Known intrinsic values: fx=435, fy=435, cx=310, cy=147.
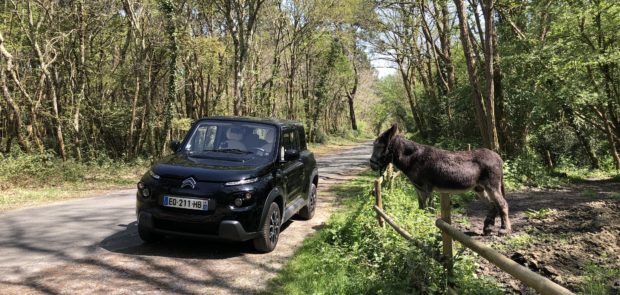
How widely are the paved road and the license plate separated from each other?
765 mm

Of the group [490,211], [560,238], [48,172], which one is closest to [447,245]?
[490,211]

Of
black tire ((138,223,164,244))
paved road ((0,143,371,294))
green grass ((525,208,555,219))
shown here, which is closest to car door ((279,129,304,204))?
paved road ((0,143,371,294))

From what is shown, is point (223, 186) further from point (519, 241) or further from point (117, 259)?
point (519, 241)

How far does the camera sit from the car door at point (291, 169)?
7.50m

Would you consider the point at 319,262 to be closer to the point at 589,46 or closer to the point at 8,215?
the point at 8,215

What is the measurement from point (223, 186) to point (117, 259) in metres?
1.79

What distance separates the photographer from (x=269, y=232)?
666 centimetres

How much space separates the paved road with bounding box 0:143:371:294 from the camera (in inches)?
202

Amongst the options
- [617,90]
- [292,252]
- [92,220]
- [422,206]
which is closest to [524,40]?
[617,90]

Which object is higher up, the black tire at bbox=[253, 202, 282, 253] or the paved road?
the black tire at bbox=[253, 202, 282, 253]

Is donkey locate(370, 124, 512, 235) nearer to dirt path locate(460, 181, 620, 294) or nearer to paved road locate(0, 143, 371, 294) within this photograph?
dirt path locate(460, 181, 620, 294)

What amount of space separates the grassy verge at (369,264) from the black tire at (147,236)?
214 cm

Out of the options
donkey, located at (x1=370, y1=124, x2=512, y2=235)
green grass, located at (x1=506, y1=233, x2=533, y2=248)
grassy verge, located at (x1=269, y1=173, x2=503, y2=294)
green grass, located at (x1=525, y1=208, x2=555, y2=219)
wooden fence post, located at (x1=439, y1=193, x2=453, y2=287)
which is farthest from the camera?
green grass, located at (x1=525, y1=208, x2=555, y2=219)

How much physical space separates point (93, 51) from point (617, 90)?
2337 cm
